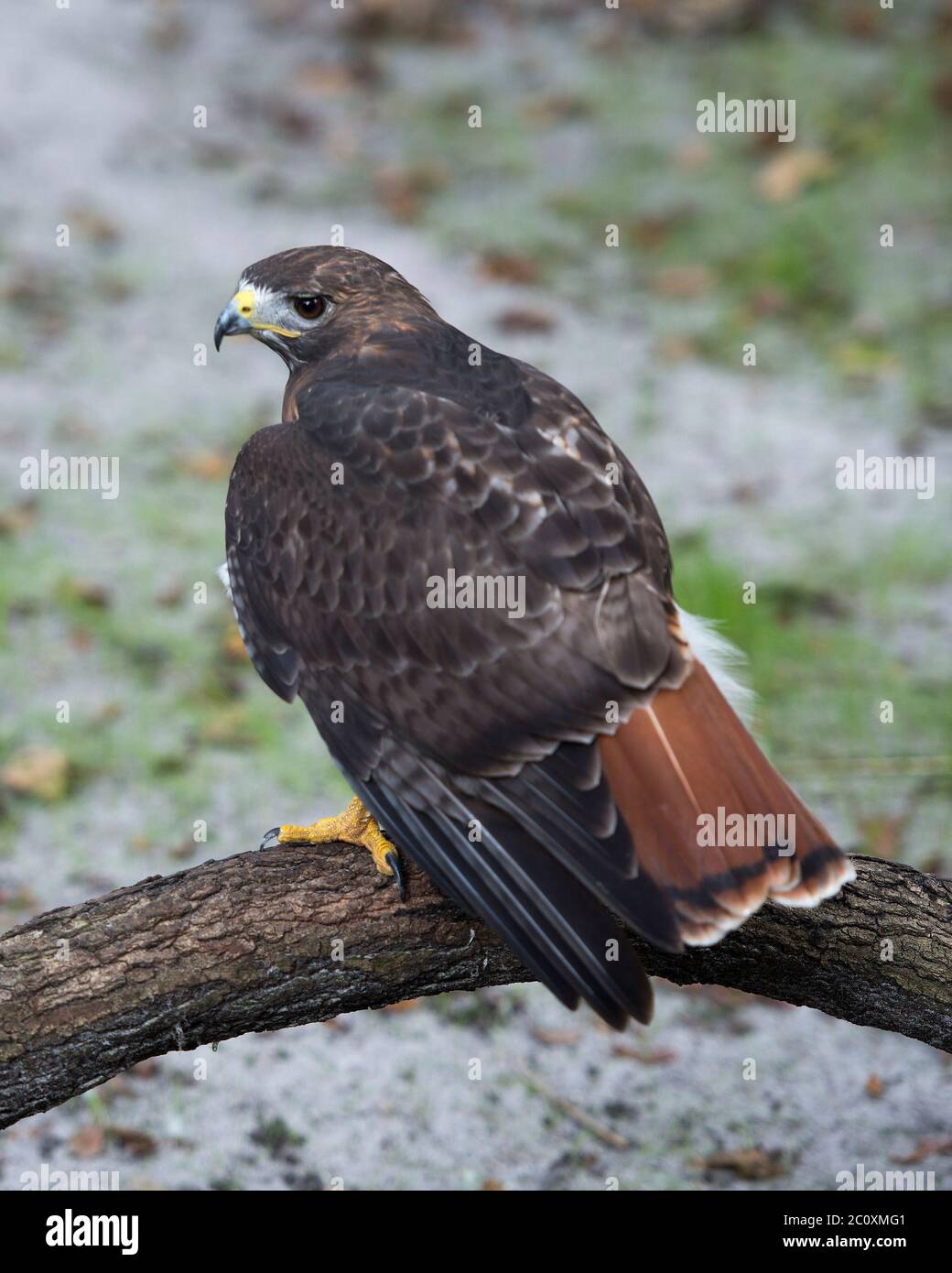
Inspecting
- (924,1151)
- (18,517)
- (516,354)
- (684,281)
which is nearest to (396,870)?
(924,1151)

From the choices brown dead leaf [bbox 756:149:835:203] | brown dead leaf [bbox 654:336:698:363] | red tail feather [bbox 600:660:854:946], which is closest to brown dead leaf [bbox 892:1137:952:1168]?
red tail feather [bbox 600:660:854:946]

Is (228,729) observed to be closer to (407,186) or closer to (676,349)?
(676,349)

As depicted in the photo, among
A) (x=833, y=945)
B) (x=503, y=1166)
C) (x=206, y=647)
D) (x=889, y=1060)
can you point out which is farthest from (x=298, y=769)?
(x=833, y=945)

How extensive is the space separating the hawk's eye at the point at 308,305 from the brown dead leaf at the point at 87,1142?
221 cm

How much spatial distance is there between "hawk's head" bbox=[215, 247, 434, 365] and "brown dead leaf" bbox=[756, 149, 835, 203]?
5.81 metres

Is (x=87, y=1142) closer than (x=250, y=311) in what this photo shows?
No

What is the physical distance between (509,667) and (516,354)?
196 inches

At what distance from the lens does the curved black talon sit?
3055mm

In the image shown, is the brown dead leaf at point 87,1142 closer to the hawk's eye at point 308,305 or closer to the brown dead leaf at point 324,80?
the hawk's eye at point 308,305

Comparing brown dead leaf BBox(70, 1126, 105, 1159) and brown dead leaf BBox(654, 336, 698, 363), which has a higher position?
brown dead leaf BBox(654, 336, 698, 363)

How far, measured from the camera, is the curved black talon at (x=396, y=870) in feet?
10.0

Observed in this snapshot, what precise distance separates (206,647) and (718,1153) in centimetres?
279

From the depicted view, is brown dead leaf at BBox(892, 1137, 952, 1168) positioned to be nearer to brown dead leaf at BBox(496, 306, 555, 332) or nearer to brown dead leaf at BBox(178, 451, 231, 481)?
brown dead leaf at BBox(178, 451, 231, 481)

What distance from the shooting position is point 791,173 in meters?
8.90
